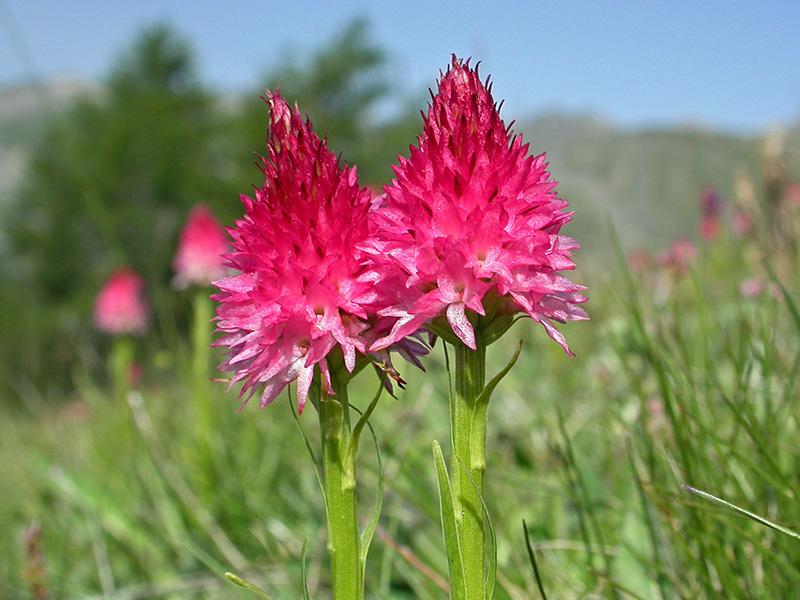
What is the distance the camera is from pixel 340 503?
848 millimetres

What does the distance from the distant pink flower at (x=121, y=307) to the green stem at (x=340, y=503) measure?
185 inches

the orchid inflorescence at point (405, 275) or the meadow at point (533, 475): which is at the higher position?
the orchid inflorescence at point (405, 275)

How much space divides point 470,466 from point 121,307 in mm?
5008

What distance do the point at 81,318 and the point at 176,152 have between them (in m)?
9.24

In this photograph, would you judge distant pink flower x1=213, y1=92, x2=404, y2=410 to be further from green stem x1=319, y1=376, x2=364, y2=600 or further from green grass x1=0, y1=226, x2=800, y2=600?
green grass x1=0, y1=226, x2=800, y2=600

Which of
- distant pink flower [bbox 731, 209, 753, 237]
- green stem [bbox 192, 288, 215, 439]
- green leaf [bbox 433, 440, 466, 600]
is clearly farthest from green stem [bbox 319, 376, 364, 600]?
distant pink flower [bbox 731, 209, 753, 237]

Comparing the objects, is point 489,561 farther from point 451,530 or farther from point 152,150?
point 152,150

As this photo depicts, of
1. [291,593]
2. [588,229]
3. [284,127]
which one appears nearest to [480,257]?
[284,127]

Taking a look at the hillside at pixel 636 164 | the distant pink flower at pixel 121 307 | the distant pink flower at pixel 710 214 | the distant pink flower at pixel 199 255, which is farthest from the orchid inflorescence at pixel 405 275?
the hillside at pixel 636 164

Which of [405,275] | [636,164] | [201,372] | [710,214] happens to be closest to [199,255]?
[201,372]

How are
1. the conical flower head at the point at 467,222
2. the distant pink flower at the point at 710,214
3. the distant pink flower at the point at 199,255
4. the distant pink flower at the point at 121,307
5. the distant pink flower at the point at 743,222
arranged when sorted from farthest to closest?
the distant pink flower at the point at 710,214 < the distant pink flower at the point at 121,307 < the distant pink flower at the point at 199,255 < the distant pink flower at the point at 743,222 < the conical flower head at the point at 467,222

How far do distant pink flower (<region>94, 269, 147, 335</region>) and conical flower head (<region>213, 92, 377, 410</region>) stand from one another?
4.69 metres

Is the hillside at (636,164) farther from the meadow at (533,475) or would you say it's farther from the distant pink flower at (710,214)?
the meadow at (533,475)

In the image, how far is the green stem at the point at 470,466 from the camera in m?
0.80
